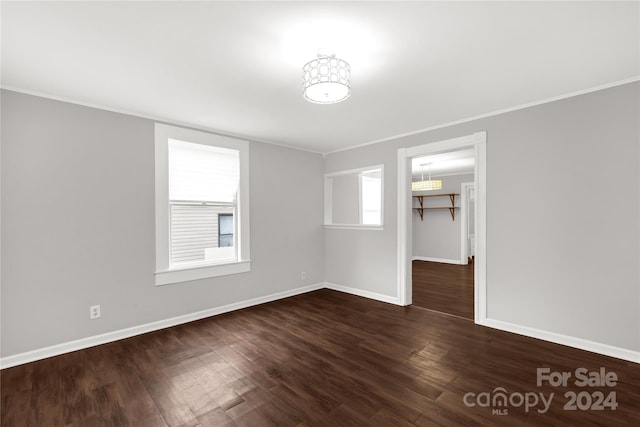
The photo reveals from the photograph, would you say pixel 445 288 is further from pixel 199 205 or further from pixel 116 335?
pixel 116 335

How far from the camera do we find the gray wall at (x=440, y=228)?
26.3ft

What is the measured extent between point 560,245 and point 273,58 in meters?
3.27

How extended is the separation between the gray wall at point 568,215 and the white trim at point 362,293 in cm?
138

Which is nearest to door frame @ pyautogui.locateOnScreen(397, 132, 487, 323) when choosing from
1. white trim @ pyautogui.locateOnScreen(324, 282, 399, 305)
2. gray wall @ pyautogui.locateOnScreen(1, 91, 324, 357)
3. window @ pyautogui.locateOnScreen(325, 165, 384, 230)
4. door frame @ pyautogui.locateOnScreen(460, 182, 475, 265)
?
white trim @ pyautogui.locateOnScreen(324, 282, 399, 305)

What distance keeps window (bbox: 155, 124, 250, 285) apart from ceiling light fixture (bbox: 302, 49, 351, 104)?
2302mm

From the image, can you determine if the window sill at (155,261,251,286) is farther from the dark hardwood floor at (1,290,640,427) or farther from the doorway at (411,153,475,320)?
the doorway at (411,153,475,320)

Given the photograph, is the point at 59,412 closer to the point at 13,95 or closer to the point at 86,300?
the point at 86,300

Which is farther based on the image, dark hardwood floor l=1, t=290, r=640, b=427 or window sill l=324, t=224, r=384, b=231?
window sill l=324, t=224, r=384, b=231

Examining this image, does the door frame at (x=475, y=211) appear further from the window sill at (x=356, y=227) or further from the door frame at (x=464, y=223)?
the door frame at (x=464, y=223)

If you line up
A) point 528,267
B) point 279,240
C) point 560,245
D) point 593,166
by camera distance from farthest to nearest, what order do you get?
point 279,240 → point 528,267 → point 560,245 → point 593,166

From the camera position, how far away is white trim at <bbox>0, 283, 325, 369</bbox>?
8.65 ft

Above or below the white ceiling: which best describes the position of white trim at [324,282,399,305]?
below

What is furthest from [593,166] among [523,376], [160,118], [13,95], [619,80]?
[13,95]

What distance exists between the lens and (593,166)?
109 inches
